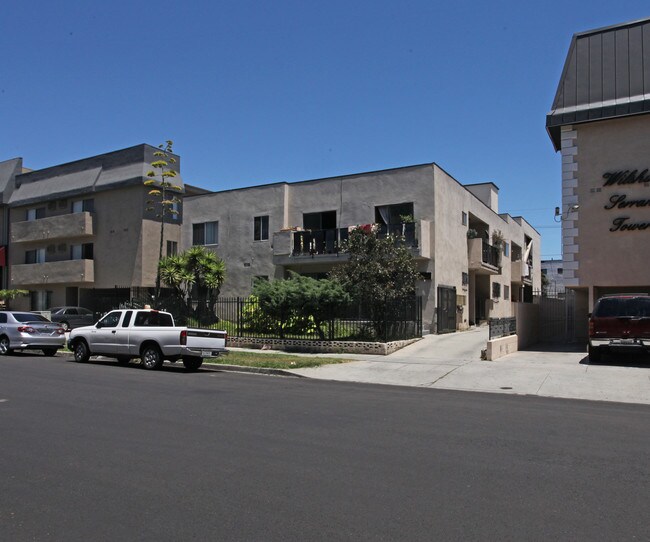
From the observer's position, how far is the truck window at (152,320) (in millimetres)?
17484

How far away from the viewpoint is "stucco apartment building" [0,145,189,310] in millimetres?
35594

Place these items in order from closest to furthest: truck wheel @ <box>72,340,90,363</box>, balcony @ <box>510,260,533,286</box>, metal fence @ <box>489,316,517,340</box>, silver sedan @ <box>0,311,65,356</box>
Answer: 1. truck wheel @ <box>72,340,90,363</box>
2. metal fence @ <box>489,316,517,340</box>
3. silver sedan @ <box>0,311,65,356</box>
4. balcony @ <box>510,260,533,286</box>

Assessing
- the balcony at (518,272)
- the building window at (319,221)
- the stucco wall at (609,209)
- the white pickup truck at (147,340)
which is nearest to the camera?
the white pickup truck at (147,340)

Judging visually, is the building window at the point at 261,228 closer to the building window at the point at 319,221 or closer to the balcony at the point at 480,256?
the building window at the point at 319,221

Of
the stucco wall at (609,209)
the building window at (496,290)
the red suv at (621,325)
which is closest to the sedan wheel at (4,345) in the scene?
the red suv at (621,325)

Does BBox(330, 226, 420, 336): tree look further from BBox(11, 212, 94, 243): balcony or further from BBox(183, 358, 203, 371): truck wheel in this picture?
BBox(11, 212, 94, 243): balcony

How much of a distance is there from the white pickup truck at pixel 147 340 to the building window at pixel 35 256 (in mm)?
25379

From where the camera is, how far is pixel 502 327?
19.7 meters

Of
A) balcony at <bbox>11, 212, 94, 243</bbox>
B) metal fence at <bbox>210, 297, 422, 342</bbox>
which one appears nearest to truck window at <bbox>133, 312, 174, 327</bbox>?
metal fence at <bbox>210, 297, 422, 342</bbox>

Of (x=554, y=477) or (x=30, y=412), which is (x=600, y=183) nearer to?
(x=554, y=477)

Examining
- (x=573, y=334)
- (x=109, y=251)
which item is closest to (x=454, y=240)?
(x=573, y=334)

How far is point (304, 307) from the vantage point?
22078mm

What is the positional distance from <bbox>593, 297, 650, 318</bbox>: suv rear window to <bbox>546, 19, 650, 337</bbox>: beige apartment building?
407 centimetres

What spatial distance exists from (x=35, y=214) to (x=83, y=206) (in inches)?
212
